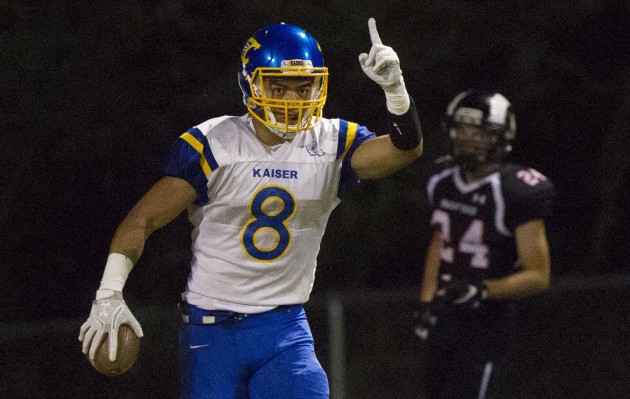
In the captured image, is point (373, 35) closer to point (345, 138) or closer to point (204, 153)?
point (345, 138)

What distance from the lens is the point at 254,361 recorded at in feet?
11.6

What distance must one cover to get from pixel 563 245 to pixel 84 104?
2691 millimetres

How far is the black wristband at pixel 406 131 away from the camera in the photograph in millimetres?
3467

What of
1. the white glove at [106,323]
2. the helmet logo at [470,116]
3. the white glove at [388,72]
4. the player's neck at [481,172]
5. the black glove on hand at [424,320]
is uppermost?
the white glove at [388,72]

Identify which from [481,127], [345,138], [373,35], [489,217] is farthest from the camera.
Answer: [481,127]

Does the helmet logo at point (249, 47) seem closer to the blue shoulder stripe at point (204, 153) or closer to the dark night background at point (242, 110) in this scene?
the blue shoulder stripe at point (204, 153)

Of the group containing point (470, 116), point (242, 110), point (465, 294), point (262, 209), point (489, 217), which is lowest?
point (465, 294)

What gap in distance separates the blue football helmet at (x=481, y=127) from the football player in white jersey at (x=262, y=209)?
1.16 meters

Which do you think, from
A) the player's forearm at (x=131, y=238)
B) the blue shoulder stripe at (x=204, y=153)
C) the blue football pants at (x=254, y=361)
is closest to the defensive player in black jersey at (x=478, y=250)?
the blue football pants at (x=254, y=361)

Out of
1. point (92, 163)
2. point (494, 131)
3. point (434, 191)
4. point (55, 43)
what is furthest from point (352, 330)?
point (55, 43)

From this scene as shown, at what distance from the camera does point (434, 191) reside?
15.8 feet

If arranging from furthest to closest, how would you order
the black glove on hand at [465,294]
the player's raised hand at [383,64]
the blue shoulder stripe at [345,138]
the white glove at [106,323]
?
the black glove on hand at [465,294] < the blue shoulder stripe at [345,138] < the player's raised hand at [383,64] < the white glove at [106,323]

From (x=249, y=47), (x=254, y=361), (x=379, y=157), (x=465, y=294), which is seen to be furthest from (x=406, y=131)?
(x=465, y=294)

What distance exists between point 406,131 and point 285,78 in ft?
1.28
